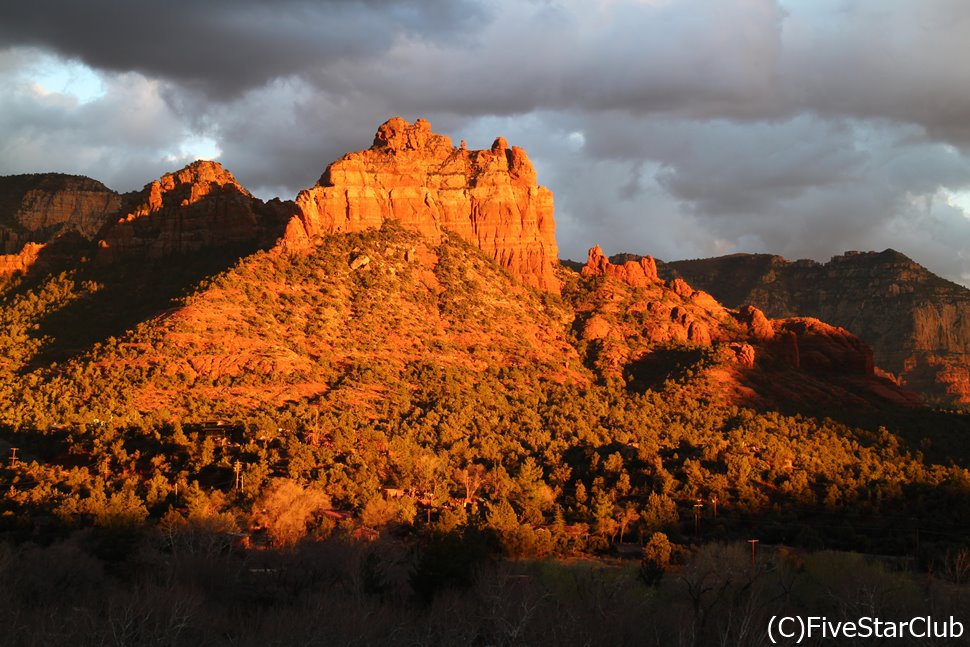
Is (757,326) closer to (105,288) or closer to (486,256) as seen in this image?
(486,256)

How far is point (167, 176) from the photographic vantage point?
366 ft

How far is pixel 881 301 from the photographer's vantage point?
587ft

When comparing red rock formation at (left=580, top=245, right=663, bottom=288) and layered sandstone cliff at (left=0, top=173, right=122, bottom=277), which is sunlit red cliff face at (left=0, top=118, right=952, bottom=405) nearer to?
red rock formation at (left=580, top=245, right=663, bottom=288)

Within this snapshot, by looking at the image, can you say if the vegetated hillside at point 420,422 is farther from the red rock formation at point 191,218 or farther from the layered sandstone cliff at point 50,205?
the layered sandstone cliff at point 50,205

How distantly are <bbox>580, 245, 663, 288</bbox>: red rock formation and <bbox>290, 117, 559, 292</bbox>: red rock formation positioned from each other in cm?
600

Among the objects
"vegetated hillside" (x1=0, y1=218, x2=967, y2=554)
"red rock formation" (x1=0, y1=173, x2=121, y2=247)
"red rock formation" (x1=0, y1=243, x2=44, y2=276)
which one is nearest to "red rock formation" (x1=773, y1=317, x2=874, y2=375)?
"vegetated hillside" (x1=0, y1=218, x2=967, y2=554)

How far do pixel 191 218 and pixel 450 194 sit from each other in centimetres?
2896

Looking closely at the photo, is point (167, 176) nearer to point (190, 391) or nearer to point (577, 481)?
point (190, 391)

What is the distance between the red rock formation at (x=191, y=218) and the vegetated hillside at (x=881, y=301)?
320ft

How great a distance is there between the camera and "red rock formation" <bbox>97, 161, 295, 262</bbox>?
342 ft

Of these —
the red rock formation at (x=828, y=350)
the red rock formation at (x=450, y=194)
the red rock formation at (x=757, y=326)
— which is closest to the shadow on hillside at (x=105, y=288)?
the red rock formation at (x=450, y=194)

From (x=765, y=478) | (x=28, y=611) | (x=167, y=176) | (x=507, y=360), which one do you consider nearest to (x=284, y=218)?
(x=167, y=176)

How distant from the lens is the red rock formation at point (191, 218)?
342ft

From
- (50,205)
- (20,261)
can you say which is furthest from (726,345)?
(50,205)
